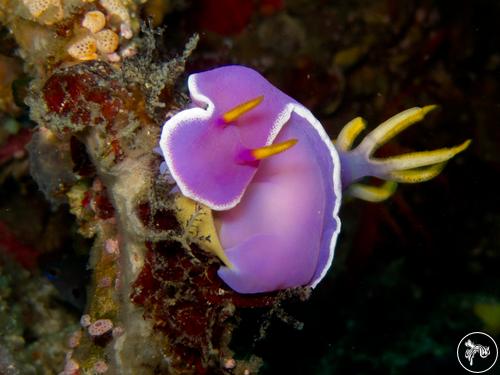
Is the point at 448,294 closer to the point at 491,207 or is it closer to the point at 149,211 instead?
the point at 491,207

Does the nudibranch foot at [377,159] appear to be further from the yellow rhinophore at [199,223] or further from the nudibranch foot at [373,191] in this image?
the yellow rhinophore at [199,223]

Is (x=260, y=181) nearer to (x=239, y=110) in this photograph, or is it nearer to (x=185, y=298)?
(x=239, y=110)

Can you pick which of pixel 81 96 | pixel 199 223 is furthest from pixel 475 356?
pixel 81 96

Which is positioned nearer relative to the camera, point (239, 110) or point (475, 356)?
point (239, 110)

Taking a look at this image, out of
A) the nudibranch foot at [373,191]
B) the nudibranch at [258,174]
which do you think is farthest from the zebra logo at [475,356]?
the nudibranch at [258,174]

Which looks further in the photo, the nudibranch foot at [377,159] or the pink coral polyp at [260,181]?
the nudibranch foot at [377,159]

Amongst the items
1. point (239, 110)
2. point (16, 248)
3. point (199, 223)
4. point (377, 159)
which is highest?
point (239, 110)

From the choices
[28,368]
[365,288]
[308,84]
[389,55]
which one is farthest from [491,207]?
[28,368]

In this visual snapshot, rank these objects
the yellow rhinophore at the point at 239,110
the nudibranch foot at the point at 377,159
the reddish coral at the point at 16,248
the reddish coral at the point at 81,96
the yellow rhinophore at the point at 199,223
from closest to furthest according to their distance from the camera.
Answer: the yellow rhinophore at the point at 239,110, the yellow rhinophore at the point at 199,223, the reddish coral at the point at 81,96, the nudibranch foot at the point at 377,159, the reddish coral at the point at 16,248
